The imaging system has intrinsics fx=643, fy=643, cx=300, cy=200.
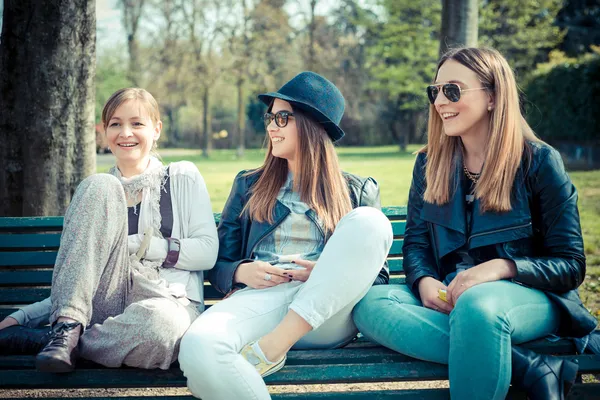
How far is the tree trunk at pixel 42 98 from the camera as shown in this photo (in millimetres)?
4195

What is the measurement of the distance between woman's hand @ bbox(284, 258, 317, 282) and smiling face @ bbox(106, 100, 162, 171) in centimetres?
103

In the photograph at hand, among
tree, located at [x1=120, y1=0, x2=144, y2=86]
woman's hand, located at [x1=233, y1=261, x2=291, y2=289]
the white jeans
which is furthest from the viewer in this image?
tree, located at [x1=120, y1=0, x2=144, y2=86]

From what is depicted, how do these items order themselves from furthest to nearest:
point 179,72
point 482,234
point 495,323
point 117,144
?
point 179,72 → point 117,144 → point 482,234 → point 495,323

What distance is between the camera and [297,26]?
35781 millimetres

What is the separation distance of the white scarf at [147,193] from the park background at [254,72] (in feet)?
1.71

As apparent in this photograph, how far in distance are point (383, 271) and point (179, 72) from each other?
30.2 m

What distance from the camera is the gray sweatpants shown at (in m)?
2.72

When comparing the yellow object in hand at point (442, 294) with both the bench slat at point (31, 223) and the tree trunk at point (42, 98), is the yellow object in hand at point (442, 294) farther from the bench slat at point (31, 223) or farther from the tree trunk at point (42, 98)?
the tree trunk at point (42, 98)

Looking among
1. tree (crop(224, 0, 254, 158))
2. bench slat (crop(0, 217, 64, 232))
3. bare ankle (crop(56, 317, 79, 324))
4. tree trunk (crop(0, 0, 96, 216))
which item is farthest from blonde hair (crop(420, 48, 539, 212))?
tree (crop(224, 0, 254, 158))

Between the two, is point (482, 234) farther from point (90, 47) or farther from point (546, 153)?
point (90, 47)

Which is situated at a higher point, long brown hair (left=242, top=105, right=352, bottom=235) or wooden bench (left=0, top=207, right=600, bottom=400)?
long brown hair (left=242, top=105, right=352, bottom=235)

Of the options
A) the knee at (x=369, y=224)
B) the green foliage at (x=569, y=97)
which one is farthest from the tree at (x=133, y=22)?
the knee at (x=369, y=224)

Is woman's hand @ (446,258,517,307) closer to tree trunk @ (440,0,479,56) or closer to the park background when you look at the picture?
the park background

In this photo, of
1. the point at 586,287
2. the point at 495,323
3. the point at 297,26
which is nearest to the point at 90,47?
the point at 495,323
